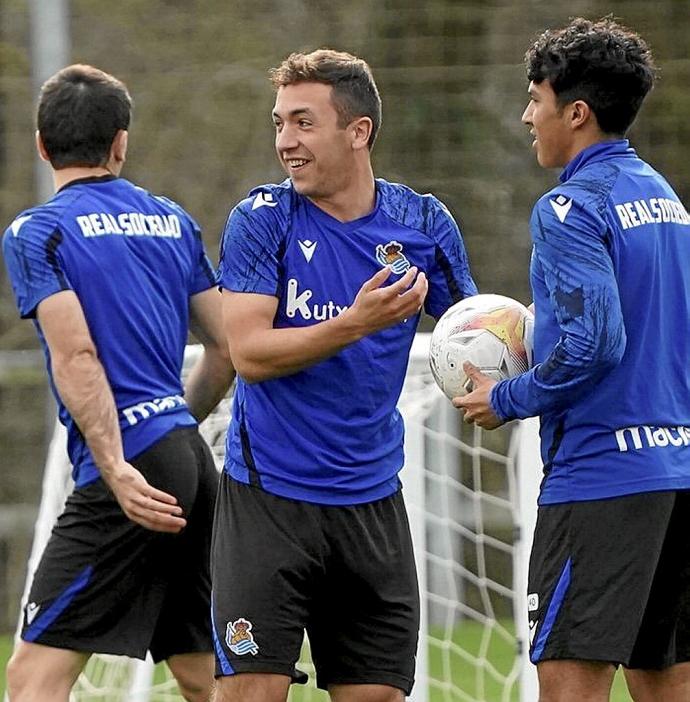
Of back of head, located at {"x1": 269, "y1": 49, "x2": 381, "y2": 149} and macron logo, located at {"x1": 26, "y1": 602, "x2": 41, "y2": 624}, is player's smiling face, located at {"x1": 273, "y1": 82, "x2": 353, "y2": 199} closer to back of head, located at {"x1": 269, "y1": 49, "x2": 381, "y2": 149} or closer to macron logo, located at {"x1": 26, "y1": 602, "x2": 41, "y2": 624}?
back of head, located at {"x1": 269, "y1": 49, "x2": 381, "y2": 149}

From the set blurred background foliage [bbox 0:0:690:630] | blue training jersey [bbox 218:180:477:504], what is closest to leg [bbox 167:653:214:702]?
blue training jersey [bbox 218:180:477:504]

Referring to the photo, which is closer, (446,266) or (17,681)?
(446,266)

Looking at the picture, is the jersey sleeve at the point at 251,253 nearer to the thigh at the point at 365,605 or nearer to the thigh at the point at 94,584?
the thigh at the point at 365,605

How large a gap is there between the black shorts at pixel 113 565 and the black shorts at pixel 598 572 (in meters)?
1.16

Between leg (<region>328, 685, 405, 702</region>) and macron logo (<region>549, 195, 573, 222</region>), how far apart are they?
125cm

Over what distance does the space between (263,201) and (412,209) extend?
15.7 inches

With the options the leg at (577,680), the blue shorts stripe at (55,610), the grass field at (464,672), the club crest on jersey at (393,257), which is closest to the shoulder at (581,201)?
the club crest on jersey at (393,257)

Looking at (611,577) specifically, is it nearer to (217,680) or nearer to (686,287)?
(686,287)

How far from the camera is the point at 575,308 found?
12.6ft

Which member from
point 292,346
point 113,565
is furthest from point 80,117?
point 113,565

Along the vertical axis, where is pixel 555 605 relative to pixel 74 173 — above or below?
below

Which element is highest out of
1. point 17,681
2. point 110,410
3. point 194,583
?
point 110,410

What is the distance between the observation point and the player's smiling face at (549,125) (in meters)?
→ 4.07

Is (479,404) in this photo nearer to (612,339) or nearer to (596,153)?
(612,339)
